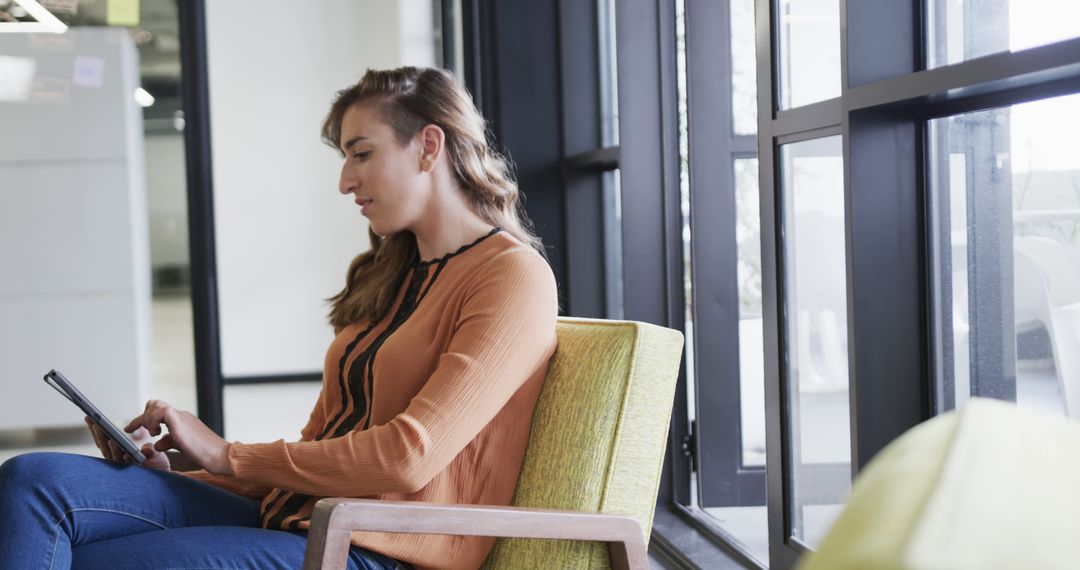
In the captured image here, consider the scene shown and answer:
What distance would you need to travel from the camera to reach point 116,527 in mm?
1587

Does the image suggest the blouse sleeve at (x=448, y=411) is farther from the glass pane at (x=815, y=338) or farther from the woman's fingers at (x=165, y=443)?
the glass pane at (x=815, y=338)

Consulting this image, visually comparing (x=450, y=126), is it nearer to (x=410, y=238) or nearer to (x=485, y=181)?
(x=485, y=181)

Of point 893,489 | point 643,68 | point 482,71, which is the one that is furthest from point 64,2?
point 893,489

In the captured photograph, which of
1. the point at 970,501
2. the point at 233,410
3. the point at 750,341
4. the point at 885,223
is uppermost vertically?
the point at 885,223

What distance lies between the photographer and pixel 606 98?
353 centimetres

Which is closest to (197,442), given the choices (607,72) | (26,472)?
(26,472)

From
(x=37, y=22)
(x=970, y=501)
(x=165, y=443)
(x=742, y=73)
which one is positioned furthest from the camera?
(x=37, y=22)

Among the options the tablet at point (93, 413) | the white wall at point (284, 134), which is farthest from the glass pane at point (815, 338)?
the white wall at point (284, 134)

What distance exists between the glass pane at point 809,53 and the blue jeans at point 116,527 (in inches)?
44.1

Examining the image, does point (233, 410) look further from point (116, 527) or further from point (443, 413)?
point (443, 413)

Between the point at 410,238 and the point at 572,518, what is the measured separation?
711 mm

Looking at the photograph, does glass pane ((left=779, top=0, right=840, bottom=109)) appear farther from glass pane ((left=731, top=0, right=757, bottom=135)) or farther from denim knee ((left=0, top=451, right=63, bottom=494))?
denim knee ((left=0, top=451, right=63, bottom=494))

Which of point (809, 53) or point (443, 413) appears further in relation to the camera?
point (809, 53)

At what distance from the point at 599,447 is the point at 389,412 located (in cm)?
33
